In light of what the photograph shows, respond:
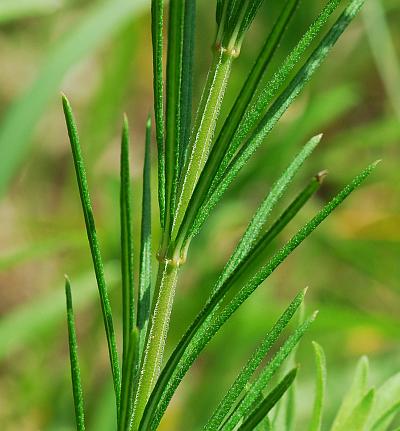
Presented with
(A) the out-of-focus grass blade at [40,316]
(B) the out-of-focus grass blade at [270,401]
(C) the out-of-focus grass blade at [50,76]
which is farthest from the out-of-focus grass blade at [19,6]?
(B) the out-of-focus grass blade at [270,401]

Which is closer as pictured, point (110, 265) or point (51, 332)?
point (110, 265)

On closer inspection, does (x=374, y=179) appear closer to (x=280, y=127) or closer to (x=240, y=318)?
(x=280, y=127)

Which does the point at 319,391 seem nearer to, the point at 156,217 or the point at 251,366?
the point at 251,366

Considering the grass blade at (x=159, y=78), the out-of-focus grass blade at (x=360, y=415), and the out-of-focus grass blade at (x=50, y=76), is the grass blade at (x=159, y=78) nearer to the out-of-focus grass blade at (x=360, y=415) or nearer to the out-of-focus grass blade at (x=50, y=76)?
the out-of-focus grass blade at (x=360, y=415)

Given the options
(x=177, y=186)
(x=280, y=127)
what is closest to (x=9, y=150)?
(x=280, y=127)

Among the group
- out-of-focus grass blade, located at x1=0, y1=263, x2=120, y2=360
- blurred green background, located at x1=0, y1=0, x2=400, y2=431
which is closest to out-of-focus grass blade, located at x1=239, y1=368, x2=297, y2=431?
blurred green background, located at x1=0, y1=0, x2=400, y2=431

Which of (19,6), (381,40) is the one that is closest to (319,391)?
(19,6)
